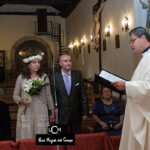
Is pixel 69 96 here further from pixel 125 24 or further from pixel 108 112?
pixel 125 24

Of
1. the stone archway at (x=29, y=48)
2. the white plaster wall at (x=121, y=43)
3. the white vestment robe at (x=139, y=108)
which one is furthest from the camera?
the stone archway at (x=29, y=48)

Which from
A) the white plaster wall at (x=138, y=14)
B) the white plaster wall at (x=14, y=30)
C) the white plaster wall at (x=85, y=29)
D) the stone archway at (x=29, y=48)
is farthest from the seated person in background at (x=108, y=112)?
the white plaster wall at (x=14, y=30)

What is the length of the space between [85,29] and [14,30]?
736 centimetres

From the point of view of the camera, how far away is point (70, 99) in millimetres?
3438

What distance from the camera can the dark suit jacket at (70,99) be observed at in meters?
3.42

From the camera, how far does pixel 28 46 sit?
1739cm

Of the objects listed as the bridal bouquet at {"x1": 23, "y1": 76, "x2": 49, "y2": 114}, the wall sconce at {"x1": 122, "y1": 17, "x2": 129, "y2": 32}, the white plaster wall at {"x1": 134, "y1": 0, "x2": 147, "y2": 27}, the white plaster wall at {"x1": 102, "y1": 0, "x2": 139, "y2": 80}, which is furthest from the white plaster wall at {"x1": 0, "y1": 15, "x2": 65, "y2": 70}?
the bridal bouquet at {"x1": 23, "y1": 76, "x2": 49, "y2": 114}

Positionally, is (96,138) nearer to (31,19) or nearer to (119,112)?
(119,112)

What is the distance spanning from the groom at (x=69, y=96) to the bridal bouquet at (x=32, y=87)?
28 centimetres

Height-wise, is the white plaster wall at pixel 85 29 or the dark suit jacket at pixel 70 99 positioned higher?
the white plaster wall at pixel 85 29

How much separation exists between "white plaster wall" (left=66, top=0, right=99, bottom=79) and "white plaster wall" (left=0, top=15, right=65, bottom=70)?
245cm

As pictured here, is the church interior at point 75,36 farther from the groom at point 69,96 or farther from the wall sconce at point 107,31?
the groom at point 69,96

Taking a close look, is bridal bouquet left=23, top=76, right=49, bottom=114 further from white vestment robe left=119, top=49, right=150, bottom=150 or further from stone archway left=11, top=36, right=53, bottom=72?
stone archway left=11, top=36, right=53, bottom=72

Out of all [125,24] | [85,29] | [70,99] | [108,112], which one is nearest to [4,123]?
[70,99]
